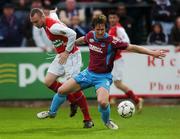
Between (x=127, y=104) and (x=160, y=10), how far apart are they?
7790mm

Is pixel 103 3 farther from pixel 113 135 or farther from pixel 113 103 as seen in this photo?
pixel 113 135

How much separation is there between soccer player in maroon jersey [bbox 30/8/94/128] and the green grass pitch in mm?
456

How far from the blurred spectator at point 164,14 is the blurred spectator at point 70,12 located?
2.03 meters

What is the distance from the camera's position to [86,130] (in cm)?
1270

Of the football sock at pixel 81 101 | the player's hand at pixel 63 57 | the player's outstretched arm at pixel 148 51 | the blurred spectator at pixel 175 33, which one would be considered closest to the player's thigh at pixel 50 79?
the football sock at pixel 81 101

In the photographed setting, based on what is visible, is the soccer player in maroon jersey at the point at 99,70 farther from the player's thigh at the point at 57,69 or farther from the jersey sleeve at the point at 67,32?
the player's thigh at the point at 57,69

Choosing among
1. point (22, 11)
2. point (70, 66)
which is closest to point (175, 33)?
point (22, 11)

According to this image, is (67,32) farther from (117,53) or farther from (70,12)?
(70,12)

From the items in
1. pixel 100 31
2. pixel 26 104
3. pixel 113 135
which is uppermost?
pixel 100 31

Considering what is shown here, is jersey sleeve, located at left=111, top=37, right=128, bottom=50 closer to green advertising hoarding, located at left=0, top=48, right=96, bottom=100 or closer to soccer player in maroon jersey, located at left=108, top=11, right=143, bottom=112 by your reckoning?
soccer player in maroon jersey, located at left=108, top=11, right=143, bottom=112

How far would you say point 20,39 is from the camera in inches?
765

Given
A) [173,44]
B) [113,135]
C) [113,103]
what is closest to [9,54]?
[113,103]

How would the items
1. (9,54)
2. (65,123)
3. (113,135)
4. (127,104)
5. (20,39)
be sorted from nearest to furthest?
(113,135), (127,104), (65,123), (9,54), (20,39)

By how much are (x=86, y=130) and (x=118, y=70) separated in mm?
4481
